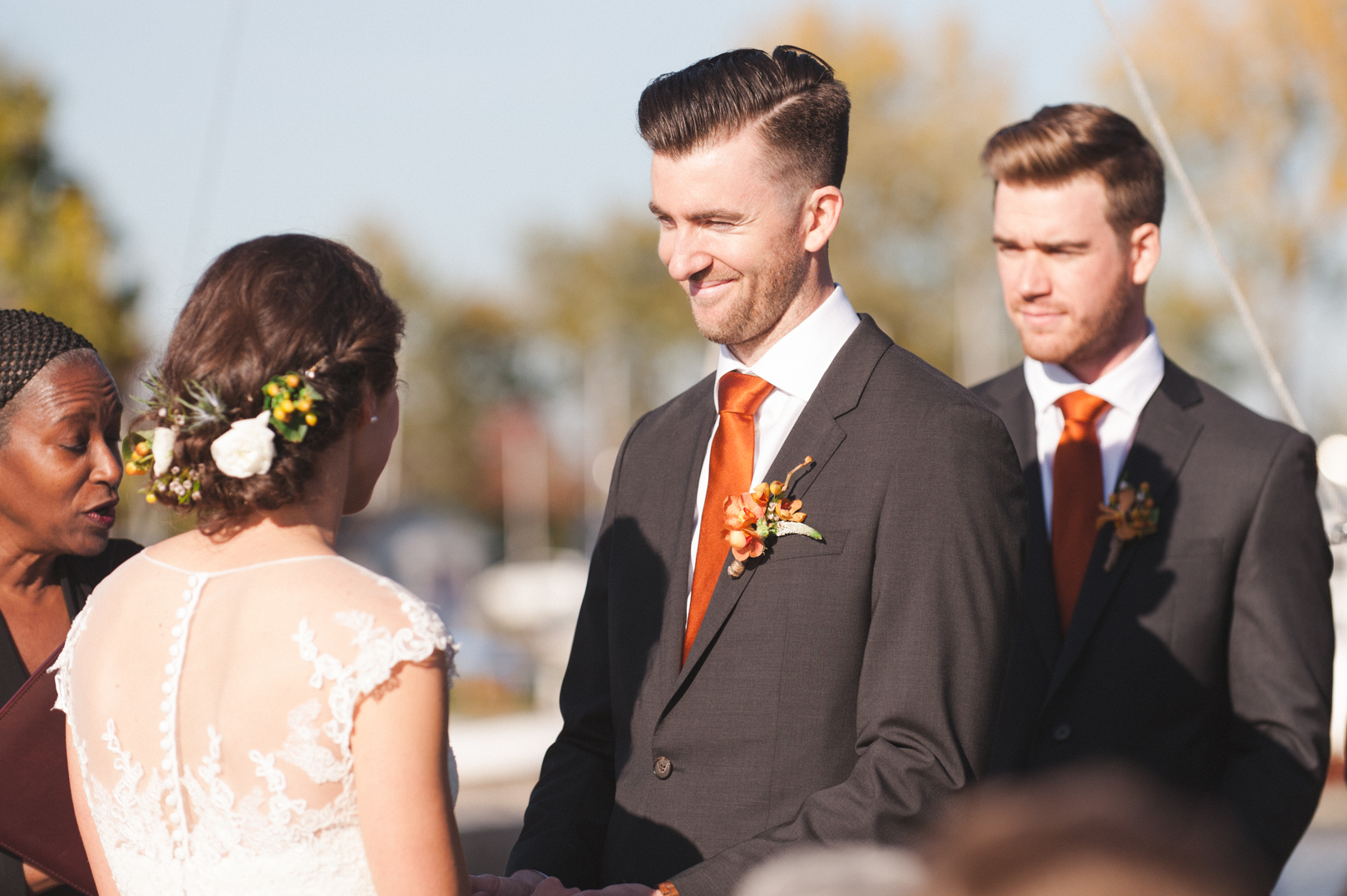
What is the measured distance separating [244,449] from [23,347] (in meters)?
1.33

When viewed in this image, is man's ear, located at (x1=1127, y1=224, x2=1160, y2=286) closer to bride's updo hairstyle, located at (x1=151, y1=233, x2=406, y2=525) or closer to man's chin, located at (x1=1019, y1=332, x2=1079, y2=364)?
man's chin, located at (x1=1019, y1=332, x2=1079, y2=364)

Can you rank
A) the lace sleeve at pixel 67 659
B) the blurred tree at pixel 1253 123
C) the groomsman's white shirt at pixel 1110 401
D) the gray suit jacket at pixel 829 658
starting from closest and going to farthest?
the lace sleeve at pixel 67 659
the gray suit jacket at pixel 829 658
the groomsman's white shirt at pixel 1110 401
the blurred tree at pixel 1253 123

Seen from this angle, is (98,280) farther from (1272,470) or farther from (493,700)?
(1272,470)

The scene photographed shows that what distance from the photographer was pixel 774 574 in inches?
112

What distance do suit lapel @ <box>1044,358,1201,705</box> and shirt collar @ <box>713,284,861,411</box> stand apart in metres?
1.03

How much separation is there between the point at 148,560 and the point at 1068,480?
242cm

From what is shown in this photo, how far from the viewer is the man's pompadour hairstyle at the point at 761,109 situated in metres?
3.03

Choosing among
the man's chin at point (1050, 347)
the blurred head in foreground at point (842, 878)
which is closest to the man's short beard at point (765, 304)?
the man's chin at point (1050, 347)

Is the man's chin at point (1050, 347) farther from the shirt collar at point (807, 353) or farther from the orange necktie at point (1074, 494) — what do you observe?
the shirt collar at point (807, 353)

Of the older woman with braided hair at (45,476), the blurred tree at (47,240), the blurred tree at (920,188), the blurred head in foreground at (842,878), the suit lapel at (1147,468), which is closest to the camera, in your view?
the blurred head in foreground at (842,878)

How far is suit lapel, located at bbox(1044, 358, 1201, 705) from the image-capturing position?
3.50 metres

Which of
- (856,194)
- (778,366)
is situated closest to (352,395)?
(778,366)

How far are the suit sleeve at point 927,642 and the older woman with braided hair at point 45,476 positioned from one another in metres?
1.72

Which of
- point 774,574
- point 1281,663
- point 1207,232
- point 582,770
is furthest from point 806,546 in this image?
point 1207,232
